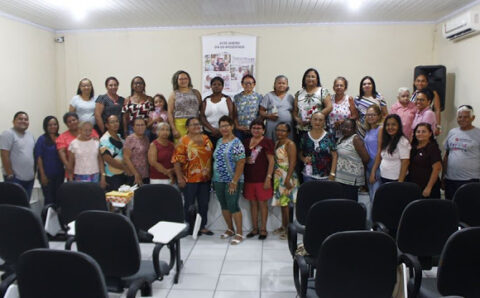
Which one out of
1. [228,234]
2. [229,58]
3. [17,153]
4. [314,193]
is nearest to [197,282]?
[228,234]

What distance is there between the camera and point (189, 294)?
314 cm

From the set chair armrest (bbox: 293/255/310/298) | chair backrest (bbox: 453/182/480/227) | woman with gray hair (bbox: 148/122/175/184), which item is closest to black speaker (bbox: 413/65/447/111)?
chair backrest (bbox: 453/182/480/227)

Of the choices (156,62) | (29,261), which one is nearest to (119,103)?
(156,62)

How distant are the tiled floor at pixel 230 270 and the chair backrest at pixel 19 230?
921 mm

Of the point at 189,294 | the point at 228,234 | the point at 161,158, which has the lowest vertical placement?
the point at 189,294

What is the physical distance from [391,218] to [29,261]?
2827 mm

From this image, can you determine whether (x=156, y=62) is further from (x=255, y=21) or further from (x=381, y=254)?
(x=381, y=254)

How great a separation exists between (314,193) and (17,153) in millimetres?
3529

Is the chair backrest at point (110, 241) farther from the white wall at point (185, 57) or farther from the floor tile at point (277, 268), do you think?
the white wall at point (185, 57)

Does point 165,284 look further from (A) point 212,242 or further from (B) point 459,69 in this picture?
(B) point 459,69

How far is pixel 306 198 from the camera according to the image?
344cm

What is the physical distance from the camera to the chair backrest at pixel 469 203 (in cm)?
325

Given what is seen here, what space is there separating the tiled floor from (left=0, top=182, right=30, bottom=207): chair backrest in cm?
93

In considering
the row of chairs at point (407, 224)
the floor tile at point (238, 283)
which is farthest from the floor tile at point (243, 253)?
the row of chairs at point (407, 224)
